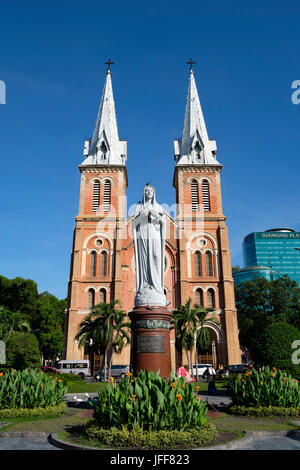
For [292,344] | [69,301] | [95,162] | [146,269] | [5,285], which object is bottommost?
[292,344]

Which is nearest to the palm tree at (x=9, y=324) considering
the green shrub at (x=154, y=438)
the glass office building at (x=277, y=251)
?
the green shrub at (x=154, y=438)

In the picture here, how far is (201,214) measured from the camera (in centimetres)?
3638

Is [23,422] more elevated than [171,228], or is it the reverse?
[171,228]

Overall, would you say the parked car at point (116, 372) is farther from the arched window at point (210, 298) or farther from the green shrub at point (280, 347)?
the green shrub at point (280, 347)

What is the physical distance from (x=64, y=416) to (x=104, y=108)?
39.5 m

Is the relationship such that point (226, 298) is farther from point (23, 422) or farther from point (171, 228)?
point (23, 422)

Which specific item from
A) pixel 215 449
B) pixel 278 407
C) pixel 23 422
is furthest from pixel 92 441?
pixel 278 407

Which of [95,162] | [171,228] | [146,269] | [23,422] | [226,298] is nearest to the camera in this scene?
[23,422]

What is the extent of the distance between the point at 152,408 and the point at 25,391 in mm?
4262

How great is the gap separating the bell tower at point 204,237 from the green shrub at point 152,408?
26.6 metres

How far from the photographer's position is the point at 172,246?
116ft

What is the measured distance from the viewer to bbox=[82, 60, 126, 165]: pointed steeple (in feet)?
130

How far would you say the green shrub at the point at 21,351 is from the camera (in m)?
19.8

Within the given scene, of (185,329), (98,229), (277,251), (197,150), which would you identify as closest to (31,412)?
(185,329)
